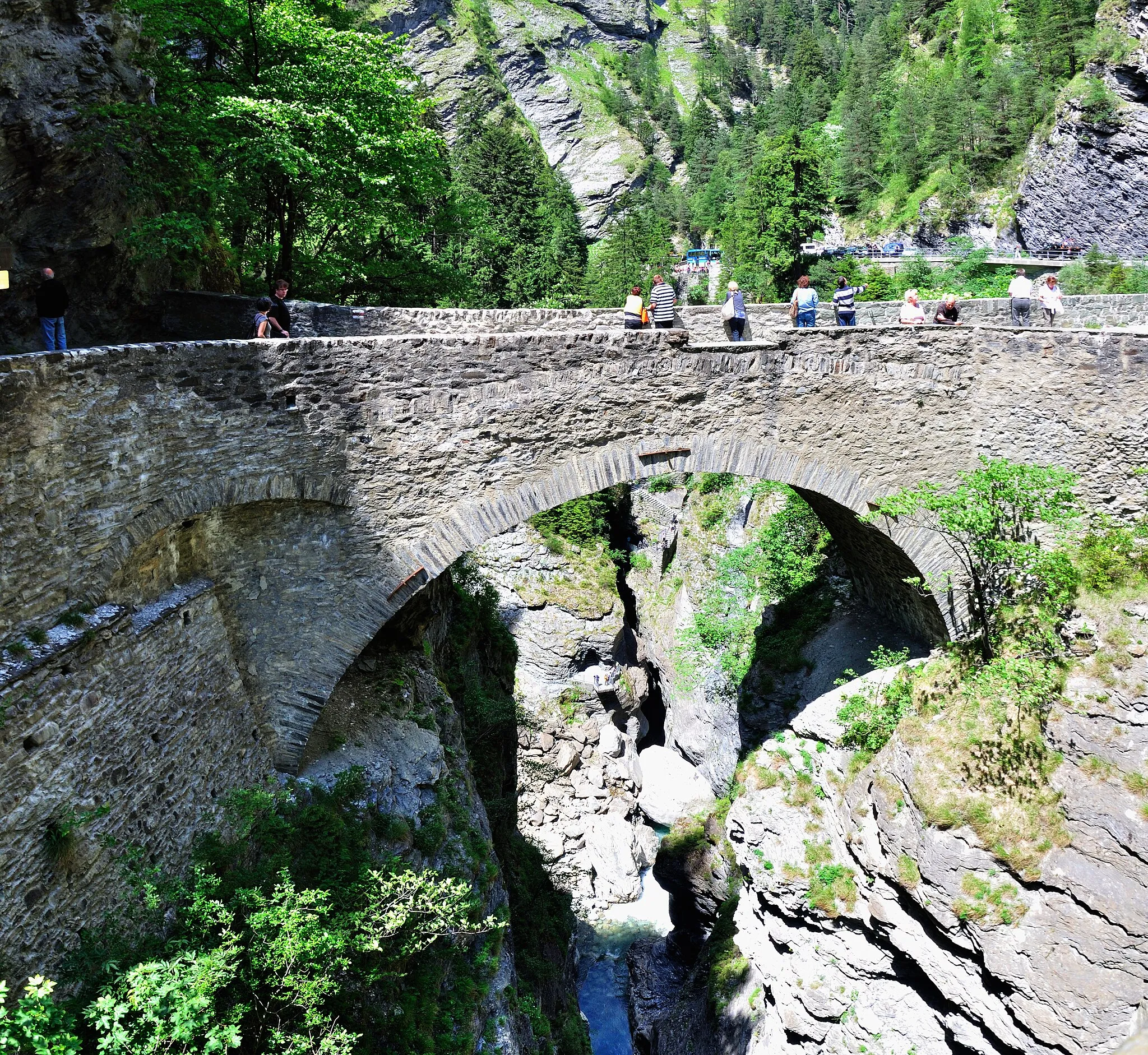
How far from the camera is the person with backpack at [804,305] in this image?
13.8 meters

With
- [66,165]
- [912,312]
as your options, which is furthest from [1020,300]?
[66,165]

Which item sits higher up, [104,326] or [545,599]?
[104,326]

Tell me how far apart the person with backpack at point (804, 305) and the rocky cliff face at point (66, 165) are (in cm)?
1034

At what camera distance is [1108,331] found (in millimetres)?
11227

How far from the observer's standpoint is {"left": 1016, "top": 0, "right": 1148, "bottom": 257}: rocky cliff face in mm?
33250

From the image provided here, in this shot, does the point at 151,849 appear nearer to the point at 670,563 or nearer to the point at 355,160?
the point at 355,160

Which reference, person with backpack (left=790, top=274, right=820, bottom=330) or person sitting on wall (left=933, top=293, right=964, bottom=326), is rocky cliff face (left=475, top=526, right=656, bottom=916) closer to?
person with backpack (left=790, top=274, right=820, bottom=330)

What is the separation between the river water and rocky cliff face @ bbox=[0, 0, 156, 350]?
1816 centimetres

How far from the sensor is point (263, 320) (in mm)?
10547

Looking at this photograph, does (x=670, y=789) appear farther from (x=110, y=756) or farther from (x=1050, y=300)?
(x=110, y=756)

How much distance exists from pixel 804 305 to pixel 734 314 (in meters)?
1.74

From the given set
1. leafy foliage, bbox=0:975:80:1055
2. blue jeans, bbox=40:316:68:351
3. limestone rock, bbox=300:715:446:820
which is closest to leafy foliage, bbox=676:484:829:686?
limestone rock, bbox=300:715:446:820

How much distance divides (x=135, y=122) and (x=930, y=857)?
14.8 meters

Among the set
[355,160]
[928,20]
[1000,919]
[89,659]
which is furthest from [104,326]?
[928,20]
